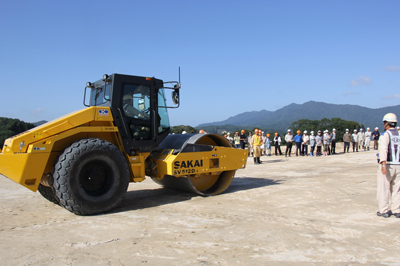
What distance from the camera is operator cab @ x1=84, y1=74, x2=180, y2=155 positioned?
6383 millimetres

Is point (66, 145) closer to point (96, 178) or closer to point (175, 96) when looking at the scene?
point (96, 178)

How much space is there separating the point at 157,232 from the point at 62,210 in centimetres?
244

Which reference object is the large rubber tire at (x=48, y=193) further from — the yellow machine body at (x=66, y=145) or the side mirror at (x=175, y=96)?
the side mirror at (x=175, y=96)

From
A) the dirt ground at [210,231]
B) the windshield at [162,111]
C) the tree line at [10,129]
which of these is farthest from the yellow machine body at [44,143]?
the tree line at [10,129]

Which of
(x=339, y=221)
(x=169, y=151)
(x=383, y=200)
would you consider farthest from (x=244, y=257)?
(x=169, y=151)

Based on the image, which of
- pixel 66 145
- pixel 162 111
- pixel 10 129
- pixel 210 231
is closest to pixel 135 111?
pixel 162 111

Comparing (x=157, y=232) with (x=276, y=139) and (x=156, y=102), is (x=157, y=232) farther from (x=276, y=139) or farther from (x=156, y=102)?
(x=276, y=139)

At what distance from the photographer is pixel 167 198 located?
7.17 meters

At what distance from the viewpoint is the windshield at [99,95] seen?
6.50m

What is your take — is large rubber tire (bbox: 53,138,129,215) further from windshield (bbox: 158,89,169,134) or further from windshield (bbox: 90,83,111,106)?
windshield (bbox: 158,89,169,134)

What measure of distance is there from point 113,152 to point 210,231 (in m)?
2.34

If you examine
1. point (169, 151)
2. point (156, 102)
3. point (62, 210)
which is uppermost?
point (156, 102)

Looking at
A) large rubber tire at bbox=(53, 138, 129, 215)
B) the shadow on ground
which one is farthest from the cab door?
the shadow on ground

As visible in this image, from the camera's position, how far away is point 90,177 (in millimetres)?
5785
